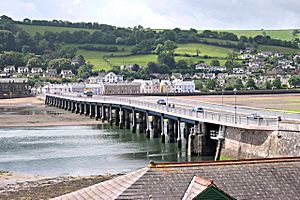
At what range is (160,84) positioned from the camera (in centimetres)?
17862

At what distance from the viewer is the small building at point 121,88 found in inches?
6895

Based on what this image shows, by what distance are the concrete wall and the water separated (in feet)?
12.9

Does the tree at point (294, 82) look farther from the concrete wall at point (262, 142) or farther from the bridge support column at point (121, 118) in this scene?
the concrete wall at point (262, 142)

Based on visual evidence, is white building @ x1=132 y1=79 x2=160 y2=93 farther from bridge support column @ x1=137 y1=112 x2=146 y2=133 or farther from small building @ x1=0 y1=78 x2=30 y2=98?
bridge support column @ x1=137 y1=112 x2=146 y2=133

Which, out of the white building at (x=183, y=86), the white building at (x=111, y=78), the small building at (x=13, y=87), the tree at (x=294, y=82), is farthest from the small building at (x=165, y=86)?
the small building at (x=13, y=87)

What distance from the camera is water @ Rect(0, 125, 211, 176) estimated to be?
4419 cm

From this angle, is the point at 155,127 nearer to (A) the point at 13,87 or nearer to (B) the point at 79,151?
(B) the point at 79,151

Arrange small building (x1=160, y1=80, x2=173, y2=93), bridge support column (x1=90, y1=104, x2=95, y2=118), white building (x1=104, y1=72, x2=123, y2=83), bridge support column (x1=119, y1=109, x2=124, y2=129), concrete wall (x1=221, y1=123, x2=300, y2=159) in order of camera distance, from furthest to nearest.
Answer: white building (x1=104, y1=72, x2=123, y2=83) → small building (x1=160, y1=80, x2=173, y2=93) → bridge support column (x1=90, y1=104, x2=95, y2=118) → bridge support column (x1=119, y1=109, x2=124, y2=129) → concrete wall (x1=221, y1=123, x2=300, y2=159)

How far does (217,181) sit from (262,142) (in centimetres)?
2566

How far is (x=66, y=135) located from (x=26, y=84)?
131 metres

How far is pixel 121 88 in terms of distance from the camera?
17700cm

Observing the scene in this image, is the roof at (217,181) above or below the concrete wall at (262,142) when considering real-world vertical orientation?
above

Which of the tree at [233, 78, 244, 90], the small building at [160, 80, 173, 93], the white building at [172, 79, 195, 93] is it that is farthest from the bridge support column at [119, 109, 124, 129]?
the tree at [233, 78, 244, 90]

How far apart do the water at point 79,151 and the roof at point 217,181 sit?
26.3m
